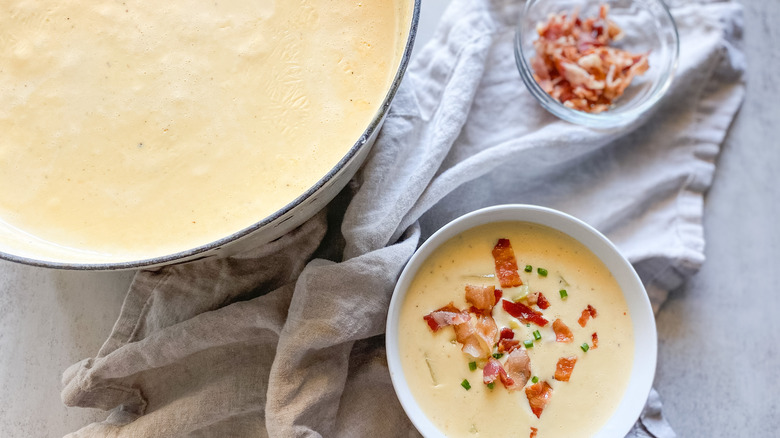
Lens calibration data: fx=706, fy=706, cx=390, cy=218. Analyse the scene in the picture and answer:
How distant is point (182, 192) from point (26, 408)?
662 mm

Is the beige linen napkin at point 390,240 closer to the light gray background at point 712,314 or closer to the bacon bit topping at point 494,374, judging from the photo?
the light gray background at point 712,314

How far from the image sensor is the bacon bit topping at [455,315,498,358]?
136 centimetres

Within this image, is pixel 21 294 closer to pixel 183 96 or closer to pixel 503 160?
pixel 183 96

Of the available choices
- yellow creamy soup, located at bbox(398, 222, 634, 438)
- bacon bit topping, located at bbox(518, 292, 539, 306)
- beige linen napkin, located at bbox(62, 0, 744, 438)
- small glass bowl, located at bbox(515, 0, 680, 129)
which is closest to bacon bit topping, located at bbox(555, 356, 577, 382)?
yellow creamy soup, located at bbox(398, 222, 634, 438)

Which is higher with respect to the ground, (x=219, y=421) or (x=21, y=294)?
(x=21, y=294)

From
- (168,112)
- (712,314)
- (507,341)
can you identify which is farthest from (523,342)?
(168,112)

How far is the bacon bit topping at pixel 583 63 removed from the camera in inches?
64.2

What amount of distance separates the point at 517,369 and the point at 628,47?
0.87 m

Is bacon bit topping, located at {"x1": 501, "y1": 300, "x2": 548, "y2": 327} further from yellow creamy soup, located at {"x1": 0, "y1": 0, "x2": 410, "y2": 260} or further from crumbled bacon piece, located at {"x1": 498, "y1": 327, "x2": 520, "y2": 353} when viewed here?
yellow creamy soup, located at {"x1": 0, "y1": 0, "x2": 410, "y2": 260}

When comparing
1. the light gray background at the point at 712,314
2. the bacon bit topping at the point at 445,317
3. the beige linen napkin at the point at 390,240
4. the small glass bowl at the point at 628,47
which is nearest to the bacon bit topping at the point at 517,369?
the bacon bit topping at the point at 445,317

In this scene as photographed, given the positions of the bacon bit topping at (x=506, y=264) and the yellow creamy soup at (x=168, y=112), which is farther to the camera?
the bacon bit topping at (x=506, y=264)

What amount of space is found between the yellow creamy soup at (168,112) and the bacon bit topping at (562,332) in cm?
54

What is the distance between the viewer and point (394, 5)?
4.49ft

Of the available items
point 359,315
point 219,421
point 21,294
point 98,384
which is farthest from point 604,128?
point 21,294
